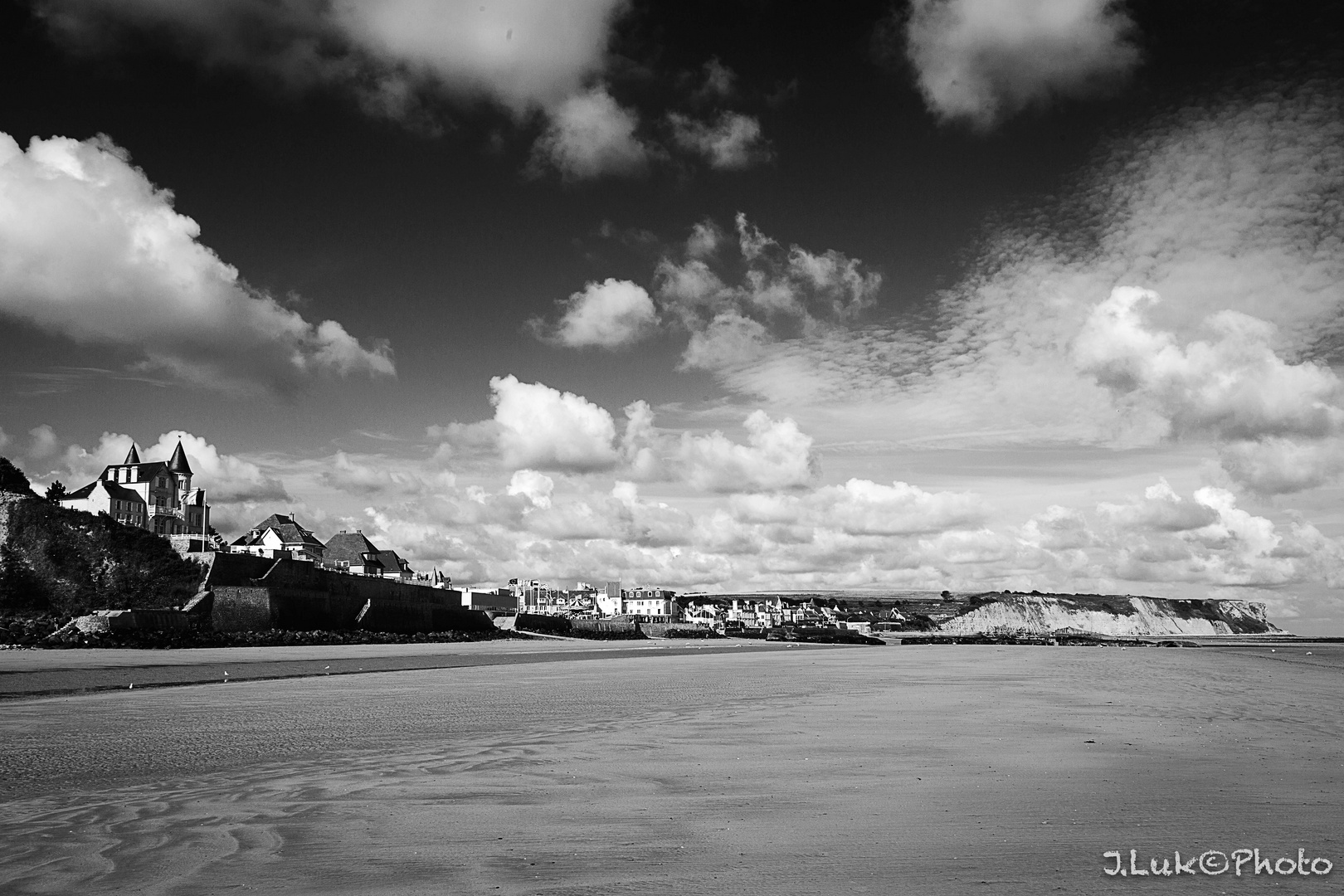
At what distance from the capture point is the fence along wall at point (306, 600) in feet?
164

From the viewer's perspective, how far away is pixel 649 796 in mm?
6062

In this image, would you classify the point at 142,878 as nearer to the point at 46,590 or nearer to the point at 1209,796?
the point at 1209,796

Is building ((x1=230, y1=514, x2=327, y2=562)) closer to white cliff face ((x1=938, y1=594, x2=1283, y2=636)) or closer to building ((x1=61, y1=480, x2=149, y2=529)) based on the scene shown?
building ((x1=61, y1=480, x2=149, y2=529))

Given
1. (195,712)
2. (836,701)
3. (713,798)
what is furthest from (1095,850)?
(195,712)

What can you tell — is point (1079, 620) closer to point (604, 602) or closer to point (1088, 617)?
point (1088, 617)

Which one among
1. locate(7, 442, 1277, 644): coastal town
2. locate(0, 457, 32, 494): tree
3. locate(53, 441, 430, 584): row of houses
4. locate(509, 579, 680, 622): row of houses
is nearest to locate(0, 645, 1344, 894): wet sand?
locate(7, 442, 1277, 644): coastal town

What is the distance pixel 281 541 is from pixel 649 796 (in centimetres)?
9530

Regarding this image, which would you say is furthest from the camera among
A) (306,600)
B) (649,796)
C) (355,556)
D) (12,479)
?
(355,556)

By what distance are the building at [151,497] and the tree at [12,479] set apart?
12.5 m

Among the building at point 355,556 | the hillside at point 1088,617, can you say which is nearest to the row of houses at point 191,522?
the building at point 355,556

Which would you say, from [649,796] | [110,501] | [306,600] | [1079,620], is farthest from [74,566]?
[1079,620]

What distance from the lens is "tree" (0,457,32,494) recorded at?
6425cm

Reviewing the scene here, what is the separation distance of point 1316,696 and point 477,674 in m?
17.5

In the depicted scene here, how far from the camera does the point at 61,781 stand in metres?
6.42
